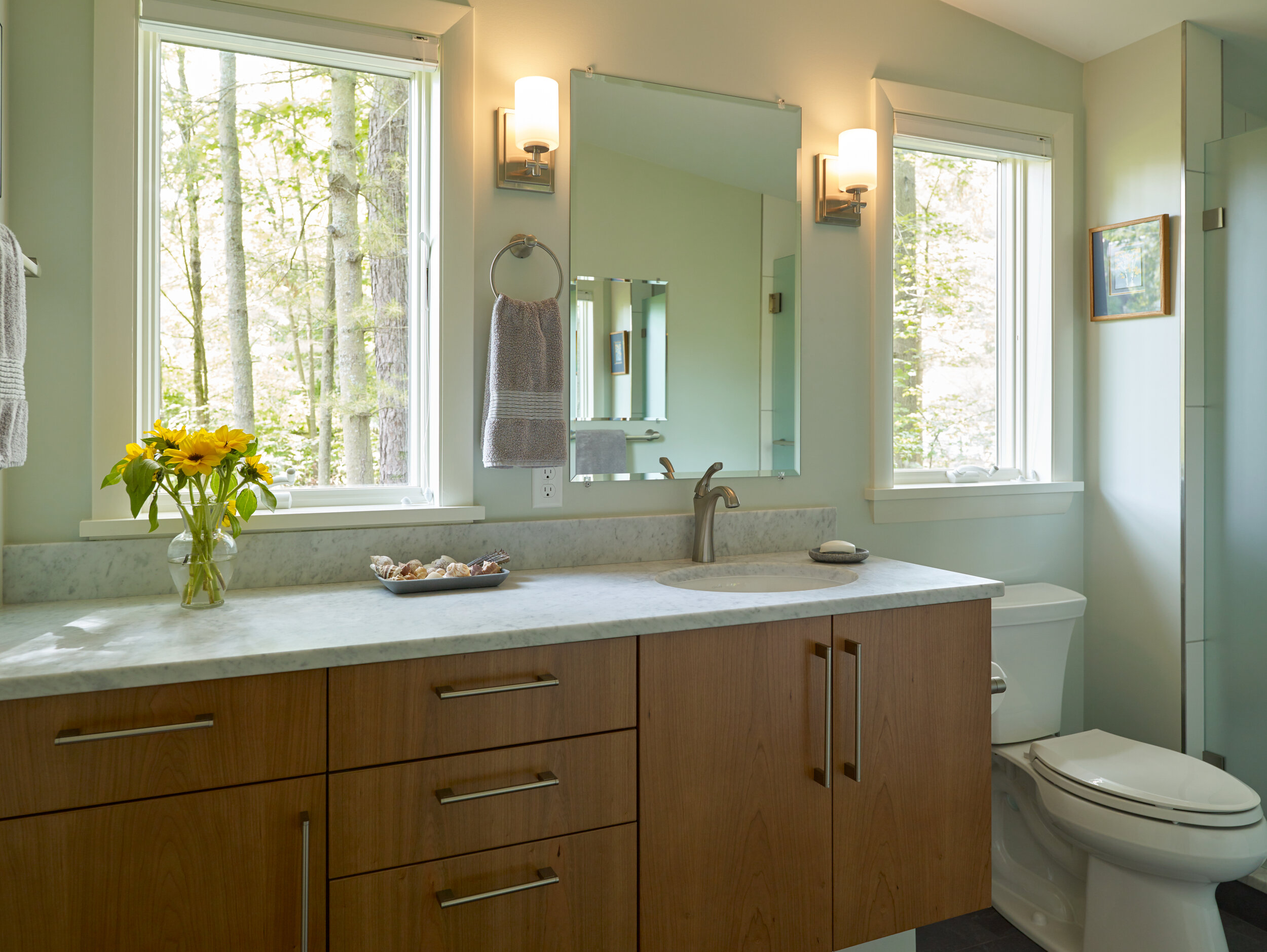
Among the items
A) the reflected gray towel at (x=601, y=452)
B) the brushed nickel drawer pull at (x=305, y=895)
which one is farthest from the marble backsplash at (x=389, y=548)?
the brushed nickel drawer pull at (x=305, y=895)

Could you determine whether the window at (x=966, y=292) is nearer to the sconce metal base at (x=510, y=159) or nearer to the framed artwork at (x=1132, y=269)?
the framed artwork at (x=1132, y=269)

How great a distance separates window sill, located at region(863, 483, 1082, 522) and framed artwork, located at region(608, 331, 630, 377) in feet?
2.63

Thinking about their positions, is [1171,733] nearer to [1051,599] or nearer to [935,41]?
[1051,599]

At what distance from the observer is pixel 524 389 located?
180 centimetres

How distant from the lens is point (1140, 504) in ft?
7.89

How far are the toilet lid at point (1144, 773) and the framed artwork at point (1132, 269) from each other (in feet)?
3.97

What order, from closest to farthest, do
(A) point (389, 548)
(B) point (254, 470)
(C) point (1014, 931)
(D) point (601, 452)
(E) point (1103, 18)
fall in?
(B) point (254, 470)
(A) point (389, 548)
(D) point (601, 452)
(C) point (1014, 931)
(E) point (1103, 18)

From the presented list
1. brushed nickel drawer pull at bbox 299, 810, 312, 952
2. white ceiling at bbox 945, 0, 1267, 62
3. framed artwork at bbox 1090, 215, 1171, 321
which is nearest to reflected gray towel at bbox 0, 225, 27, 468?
brushed nickel drawer pull at bbox 299, 810, 312, 952

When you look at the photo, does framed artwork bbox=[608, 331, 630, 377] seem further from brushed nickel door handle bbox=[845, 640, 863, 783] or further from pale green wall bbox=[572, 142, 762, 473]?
brushed nickel door handle bbox=[845, 640, 863, 783]

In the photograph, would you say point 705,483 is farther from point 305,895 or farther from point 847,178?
point 305,895

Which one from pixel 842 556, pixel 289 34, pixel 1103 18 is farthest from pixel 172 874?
pixel 1103 18

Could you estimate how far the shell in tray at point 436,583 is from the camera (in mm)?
1554

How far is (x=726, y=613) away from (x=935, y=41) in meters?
1.89

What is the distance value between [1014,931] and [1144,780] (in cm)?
57
